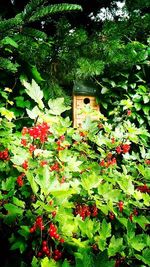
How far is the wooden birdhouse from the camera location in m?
2.95

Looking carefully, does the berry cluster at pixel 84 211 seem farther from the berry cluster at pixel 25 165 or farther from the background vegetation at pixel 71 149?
the berry cluster at pixel 25 165

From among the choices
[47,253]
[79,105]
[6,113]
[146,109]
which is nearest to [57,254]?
[47,253]

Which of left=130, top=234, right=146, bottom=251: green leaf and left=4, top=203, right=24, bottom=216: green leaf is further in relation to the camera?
left=130, top=234, right=146, bottom=251: green leaf

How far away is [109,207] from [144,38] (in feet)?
8.78

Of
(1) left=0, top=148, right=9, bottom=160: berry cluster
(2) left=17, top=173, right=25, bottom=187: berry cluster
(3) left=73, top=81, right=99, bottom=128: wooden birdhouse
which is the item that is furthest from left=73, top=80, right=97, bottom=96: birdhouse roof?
(2) left=17, top=173, right=25, bottom=187: berry cluster

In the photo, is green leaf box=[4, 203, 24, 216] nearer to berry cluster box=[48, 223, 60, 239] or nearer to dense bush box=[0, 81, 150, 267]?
dense bush box=[0, 81, 150, 267]

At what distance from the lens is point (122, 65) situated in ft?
9.81

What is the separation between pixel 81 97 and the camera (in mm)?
3061

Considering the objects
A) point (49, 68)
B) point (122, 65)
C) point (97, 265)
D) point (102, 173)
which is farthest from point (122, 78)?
point (97, 265)

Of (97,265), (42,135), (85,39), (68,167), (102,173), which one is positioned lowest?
(97,265)

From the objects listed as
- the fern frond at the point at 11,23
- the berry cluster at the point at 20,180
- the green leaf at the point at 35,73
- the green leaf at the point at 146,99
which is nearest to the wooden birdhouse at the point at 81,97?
the green leaf at the point at 35,73

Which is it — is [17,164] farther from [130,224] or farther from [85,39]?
[85,39]

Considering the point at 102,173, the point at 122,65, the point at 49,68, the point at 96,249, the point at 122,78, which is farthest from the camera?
the point at 122,78

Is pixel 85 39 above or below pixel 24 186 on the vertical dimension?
above
